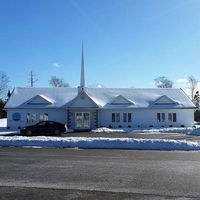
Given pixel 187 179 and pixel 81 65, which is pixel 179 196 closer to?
pixel 187 179

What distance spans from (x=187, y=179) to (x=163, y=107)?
41.2m

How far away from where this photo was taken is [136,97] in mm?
55812

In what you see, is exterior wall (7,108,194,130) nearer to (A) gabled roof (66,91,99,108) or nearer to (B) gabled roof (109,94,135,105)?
(A) gabled roof (66,91,99,108)

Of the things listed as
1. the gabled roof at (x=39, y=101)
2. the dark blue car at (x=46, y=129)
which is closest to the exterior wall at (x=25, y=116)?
the gabled roof at (x=39, y=101)

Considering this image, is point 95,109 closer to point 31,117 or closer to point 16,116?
point 31,117

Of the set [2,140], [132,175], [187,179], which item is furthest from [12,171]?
[2,140]

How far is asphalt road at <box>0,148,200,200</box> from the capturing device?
9.81 m

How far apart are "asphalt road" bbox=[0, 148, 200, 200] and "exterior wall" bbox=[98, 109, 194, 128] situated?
3493 cm

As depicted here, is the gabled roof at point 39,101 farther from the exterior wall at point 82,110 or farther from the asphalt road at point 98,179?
the asphalt road at point 98,179

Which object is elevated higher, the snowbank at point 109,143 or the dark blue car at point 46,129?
the dark blue car at point 46,129

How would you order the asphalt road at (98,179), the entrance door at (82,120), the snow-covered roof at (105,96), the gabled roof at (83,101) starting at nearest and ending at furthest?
the asphalt road at (98,179), the gabled roof at (83,101), the entrance door at (82,120), the snow-covered roof at (105,96)

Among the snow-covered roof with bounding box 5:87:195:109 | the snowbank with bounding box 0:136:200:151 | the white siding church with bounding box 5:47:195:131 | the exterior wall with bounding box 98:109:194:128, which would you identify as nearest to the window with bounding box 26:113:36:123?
the white siding church with bounding box 5:47:195:131

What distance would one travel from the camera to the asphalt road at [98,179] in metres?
9.81

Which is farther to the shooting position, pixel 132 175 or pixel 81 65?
pixel 81 65
